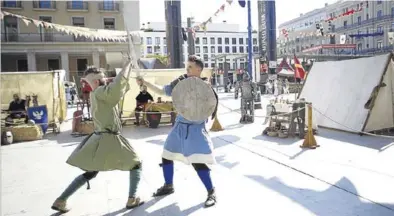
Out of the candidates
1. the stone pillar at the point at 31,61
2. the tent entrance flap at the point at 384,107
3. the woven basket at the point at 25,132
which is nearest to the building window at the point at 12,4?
the stone pillar at the point at 31,61

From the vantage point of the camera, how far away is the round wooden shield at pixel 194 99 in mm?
3992

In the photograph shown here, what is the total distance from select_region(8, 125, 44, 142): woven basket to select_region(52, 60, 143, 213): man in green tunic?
663 centimetres

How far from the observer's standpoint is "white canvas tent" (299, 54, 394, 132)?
322 inches

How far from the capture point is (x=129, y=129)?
10961 millimetres

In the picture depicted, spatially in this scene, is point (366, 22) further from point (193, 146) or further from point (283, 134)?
point (193, 146)

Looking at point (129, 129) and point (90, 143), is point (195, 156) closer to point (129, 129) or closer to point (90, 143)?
point (90, 143)

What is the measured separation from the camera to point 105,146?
145 inches

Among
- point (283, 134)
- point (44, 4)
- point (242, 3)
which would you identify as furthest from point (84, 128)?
point (44, 4)

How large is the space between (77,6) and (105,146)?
38.1 m

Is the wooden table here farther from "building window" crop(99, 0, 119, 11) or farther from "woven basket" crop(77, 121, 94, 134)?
"building window" crop(99, 0, 119, 11)

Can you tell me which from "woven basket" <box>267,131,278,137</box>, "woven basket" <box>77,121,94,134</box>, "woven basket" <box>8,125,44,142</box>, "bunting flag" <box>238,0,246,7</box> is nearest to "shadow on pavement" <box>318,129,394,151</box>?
"woven basket" <box>267,131,278,137</box>

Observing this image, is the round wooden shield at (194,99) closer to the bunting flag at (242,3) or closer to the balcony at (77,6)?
the bunting flag at (242,3)

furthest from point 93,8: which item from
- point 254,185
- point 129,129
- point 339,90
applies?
point 254,185

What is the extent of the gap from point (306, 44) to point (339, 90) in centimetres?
5799
